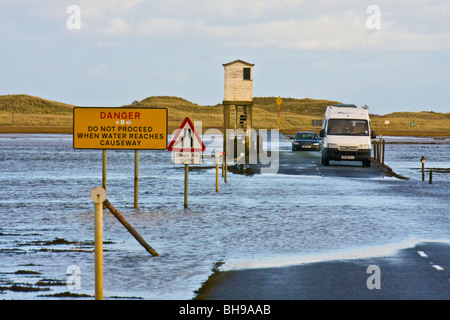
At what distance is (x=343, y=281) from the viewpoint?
10.0 meters

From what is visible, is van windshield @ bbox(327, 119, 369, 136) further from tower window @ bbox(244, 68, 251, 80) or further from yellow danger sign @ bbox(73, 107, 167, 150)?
yellow danger sign @ bbox(73, 107, 167, 150)

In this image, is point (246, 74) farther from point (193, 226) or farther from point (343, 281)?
point (343, 281)

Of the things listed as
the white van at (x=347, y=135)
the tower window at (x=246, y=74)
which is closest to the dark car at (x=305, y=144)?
→ the tower window at (x=246, y=74)

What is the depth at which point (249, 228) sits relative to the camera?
15750mm

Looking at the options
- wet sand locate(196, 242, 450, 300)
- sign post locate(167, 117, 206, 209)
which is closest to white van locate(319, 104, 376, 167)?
sign post locate(167, 117, 206, 209)

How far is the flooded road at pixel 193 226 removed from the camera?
35.0ft

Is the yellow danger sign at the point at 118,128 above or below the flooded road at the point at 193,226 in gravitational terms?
above

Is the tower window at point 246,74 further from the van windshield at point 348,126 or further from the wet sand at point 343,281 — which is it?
the wet sand at point 343,281

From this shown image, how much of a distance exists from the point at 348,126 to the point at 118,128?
66.9 feet

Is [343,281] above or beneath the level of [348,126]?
beneath

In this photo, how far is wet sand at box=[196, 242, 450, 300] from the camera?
29.8ft

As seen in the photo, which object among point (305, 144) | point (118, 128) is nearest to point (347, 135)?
point (118, 128)

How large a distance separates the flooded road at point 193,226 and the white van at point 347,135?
6.46 meters

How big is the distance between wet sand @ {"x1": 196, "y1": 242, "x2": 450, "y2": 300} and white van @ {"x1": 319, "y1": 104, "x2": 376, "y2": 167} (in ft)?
82.0
